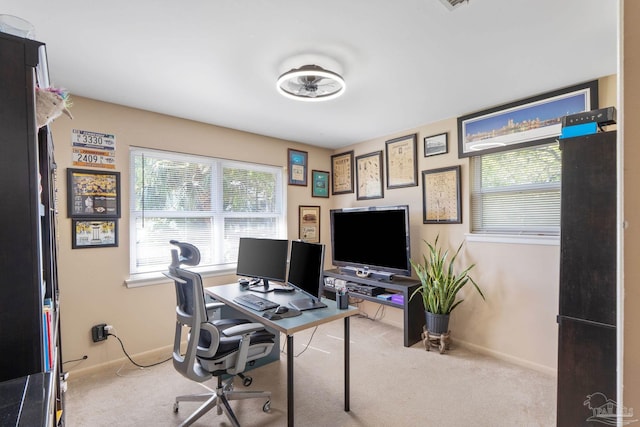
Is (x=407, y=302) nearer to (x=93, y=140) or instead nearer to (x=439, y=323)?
(x=439, y=323)

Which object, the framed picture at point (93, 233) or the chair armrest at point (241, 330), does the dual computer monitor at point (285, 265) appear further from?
the framed picture at point (93, 233)

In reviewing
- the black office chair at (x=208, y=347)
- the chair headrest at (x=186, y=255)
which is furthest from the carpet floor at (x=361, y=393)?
the chair headrest at (x=186, y=255)

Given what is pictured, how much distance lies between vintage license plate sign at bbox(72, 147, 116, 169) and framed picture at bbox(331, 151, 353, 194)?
281 cm

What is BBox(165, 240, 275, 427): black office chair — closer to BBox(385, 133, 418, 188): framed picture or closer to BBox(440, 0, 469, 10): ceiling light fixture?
BBox(440, 0, 469, 10): ceiling light fixture

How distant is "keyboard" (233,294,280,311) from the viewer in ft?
6.96

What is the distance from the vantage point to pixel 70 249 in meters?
2.56

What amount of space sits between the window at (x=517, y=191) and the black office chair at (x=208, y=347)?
8.09ft

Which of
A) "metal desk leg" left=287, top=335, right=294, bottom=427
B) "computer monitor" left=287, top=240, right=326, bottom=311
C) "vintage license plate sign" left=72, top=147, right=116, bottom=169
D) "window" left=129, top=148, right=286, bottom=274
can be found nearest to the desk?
"metal desk leg" left=287, top=335, right=294, bottom=427

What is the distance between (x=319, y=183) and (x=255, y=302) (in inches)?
101

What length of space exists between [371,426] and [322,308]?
0.80 meters

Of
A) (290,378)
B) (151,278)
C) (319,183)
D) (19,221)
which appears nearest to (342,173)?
(319,183)

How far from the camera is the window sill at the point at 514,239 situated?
2.56m

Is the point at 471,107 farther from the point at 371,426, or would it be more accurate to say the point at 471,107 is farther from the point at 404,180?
the point at 371,426

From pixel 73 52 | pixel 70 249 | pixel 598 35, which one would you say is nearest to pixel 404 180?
pixel 598 35
